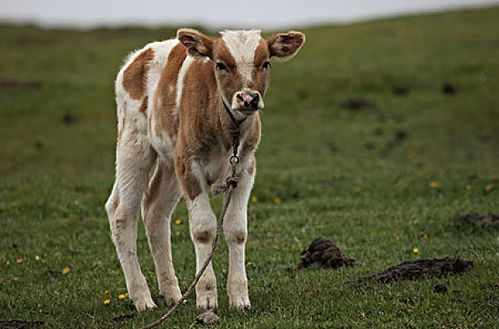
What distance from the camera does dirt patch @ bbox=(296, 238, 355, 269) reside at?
1146 centimetres

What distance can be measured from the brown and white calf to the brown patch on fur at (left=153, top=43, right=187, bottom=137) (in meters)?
0.01

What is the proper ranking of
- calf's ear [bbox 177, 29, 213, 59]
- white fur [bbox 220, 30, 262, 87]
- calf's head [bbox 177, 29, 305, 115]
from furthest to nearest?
1. calf's ear [bbox 177, 29, 213, 59]
2. white fur [bbox 220, 30, 262, 87]
3. calf's head [bbox 177, 29, 305, 115]

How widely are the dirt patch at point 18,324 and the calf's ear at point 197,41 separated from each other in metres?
3.38

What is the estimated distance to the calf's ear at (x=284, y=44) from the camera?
9227 mm

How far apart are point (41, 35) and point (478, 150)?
1381 inches

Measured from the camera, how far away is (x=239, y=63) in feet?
28.5

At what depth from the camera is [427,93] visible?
105 feet

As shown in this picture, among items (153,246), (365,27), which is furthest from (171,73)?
(365,27)

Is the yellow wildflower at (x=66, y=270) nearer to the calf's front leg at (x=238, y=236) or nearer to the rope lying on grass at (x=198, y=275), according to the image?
the rope lying on grass at (x=198, y=275)

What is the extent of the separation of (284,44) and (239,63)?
866 millimetres

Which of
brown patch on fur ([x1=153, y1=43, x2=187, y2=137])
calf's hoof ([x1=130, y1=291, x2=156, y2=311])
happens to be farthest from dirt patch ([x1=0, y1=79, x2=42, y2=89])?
calf's hoof ([x1=130, y1=291, x2=156, y2=311])

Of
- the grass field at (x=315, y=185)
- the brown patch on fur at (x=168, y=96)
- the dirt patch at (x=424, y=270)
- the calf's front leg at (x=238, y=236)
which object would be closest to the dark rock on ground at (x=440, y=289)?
the grass field at (x=315, y=185)

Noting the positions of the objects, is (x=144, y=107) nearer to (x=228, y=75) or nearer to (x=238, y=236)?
(x=228, y=75)

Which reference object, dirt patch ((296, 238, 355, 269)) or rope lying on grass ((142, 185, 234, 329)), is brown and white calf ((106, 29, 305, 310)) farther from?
dirt patch ((296, 238, 355, 269))
